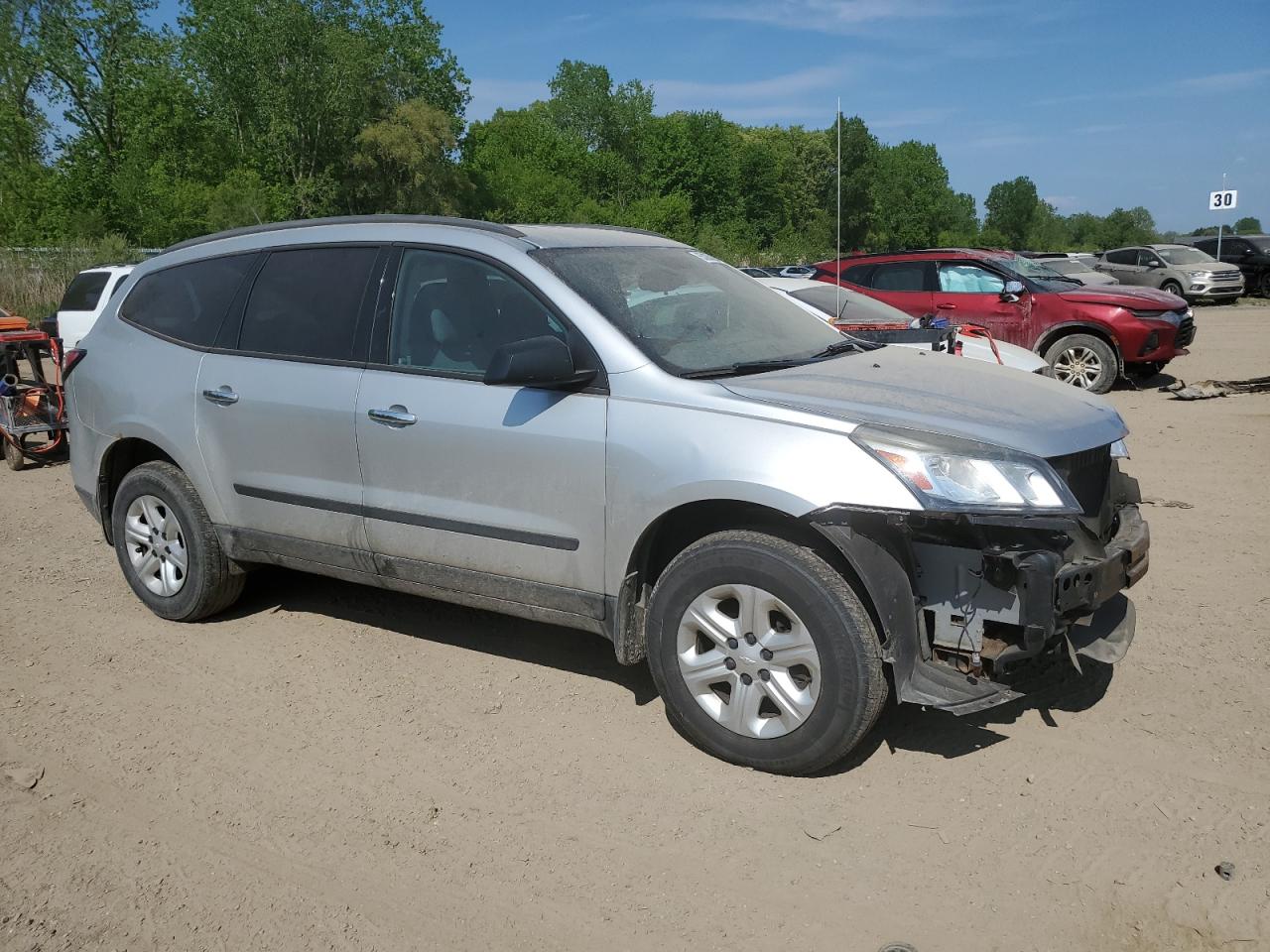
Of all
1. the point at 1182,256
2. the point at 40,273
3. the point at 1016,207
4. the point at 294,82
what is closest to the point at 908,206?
the point at 1016,207

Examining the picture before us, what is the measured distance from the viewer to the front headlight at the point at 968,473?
338 centimetres

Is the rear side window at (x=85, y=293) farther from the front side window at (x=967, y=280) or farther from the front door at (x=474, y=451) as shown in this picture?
the front door at (x=474, y=451)

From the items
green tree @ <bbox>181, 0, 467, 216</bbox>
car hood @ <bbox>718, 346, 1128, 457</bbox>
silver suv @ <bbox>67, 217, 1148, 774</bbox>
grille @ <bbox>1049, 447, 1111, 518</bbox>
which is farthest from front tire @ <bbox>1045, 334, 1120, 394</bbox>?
green tree @ <bbox>181, 0, 467, 216</bbox>

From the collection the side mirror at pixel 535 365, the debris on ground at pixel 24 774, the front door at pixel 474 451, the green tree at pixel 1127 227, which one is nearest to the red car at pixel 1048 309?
the front door at pixel 474 451

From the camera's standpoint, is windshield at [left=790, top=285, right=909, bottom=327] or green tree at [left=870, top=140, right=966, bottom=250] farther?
green tree at [left=870, top=140, right=966, bottom=250]

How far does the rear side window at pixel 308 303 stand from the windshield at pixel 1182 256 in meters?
28.0

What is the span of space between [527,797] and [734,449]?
1387 mm

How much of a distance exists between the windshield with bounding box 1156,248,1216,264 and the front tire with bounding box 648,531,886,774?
93.1 feet

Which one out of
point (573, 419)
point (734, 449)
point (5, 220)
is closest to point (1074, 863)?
point (734, 449)

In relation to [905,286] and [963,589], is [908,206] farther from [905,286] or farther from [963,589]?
[963,589]

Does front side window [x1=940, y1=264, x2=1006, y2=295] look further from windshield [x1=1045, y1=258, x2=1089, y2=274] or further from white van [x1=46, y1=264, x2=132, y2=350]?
windshield [x1=1045, y1=258, x2=1089, y2=274]

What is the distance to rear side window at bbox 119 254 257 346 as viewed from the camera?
16.8 ft

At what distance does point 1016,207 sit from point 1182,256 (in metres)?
80.5

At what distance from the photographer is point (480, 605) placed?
172 inches
